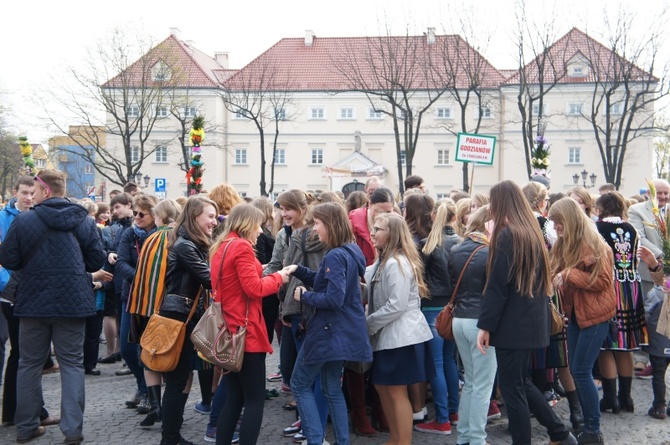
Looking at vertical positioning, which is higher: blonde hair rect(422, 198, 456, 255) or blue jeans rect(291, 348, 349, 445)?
blonde hair rect(422, 198, 456, 255)

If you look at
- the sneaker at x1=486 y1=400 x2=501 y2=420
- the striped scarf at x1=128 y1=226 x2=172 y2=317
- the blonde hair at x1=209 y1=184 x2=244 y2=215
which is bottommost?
the sneaker at x1=486 y1=400 x2=501 y2=420

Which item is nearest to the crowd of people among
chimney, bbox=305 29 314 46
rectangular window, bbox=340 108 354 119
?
rectangular window, bbox=340 108 354 119

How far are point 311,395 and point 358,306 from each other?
0.84m

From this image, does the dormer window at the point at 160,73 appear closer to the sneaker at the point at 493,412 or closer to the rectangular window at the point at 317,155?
the rectangular window at the point at 317,155

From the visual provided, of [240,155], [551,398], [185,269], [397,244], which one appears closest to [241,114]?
[240,155]

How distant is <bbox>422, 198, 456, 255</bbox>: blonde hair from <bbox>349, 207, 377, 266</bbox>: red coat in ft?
2.30

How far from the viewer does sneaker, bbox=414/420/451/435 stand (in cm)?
652

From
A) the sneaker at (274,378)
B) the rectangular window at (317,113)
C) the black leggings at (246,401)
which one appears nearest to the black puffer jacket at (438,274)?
the black leggings at (246,401)

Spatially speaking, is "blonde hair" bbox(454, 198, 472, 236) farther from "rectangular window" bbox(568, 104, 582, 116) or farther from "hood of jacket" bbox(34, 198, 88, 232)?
"rectangular window" bbox(568, 104, 582, 116)

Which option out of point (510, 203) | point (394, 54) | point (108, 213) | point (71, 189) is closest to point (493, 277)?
point (510, 203)

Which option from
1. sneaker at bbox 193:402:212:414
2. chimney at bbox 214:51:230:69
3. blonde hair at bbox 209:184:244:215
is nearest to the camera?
sneaker at bbox 193:402:212:414

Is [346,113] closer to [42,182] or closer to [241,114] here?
[241,114]

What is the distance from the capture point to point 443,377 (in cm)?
654

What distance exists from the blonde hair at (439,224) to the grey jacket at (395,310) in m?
0.80
